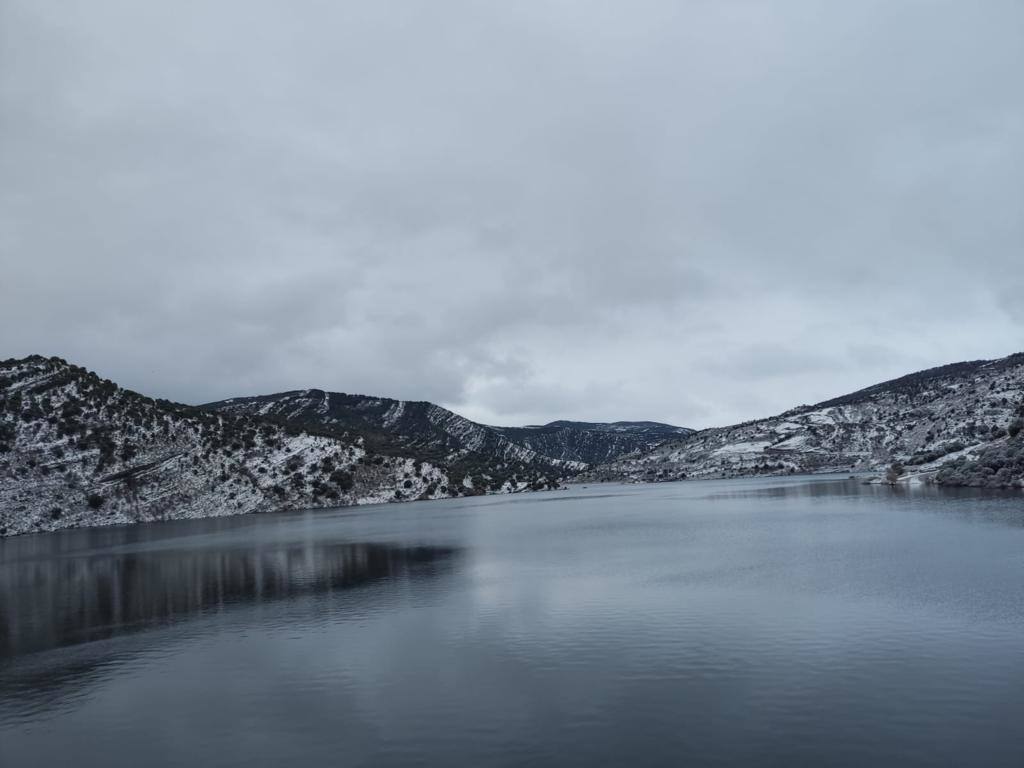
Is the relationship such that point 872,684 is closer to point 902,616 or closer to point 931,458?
point 902,616

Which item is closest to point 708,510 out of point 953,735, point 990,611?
point 990,611

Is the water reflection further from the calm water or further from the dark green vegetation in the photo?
the dark green vegetation

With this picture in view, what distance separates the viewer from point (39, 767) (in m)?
21.5

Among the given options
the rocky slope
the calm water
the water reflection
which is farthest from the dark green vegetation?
the calm water

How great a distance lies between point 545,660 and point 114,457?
15713 cm

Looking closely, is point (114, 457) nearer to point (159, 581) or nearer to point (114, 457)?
point (114, 457)

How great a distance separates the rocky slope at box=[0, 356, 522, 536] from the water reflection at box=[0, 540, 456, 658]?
69938mm

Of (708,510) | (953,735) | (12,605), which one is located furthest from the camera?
(708,510)

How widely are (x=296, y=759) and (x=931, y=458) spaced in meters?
172

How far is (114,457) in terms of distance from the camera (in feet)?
509

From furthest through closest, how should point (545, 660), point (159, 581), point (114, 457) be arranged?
1. point (114, 457)
2. point (159, 581)
3. point (545, 660)

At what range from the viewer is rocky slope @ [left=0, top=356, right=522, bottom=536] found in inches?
5541

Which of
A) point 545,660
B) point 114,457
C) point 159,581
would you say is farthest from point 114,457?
point 545,660

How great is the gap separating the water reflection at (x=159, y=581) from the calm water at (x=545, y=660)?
0.42 metres
